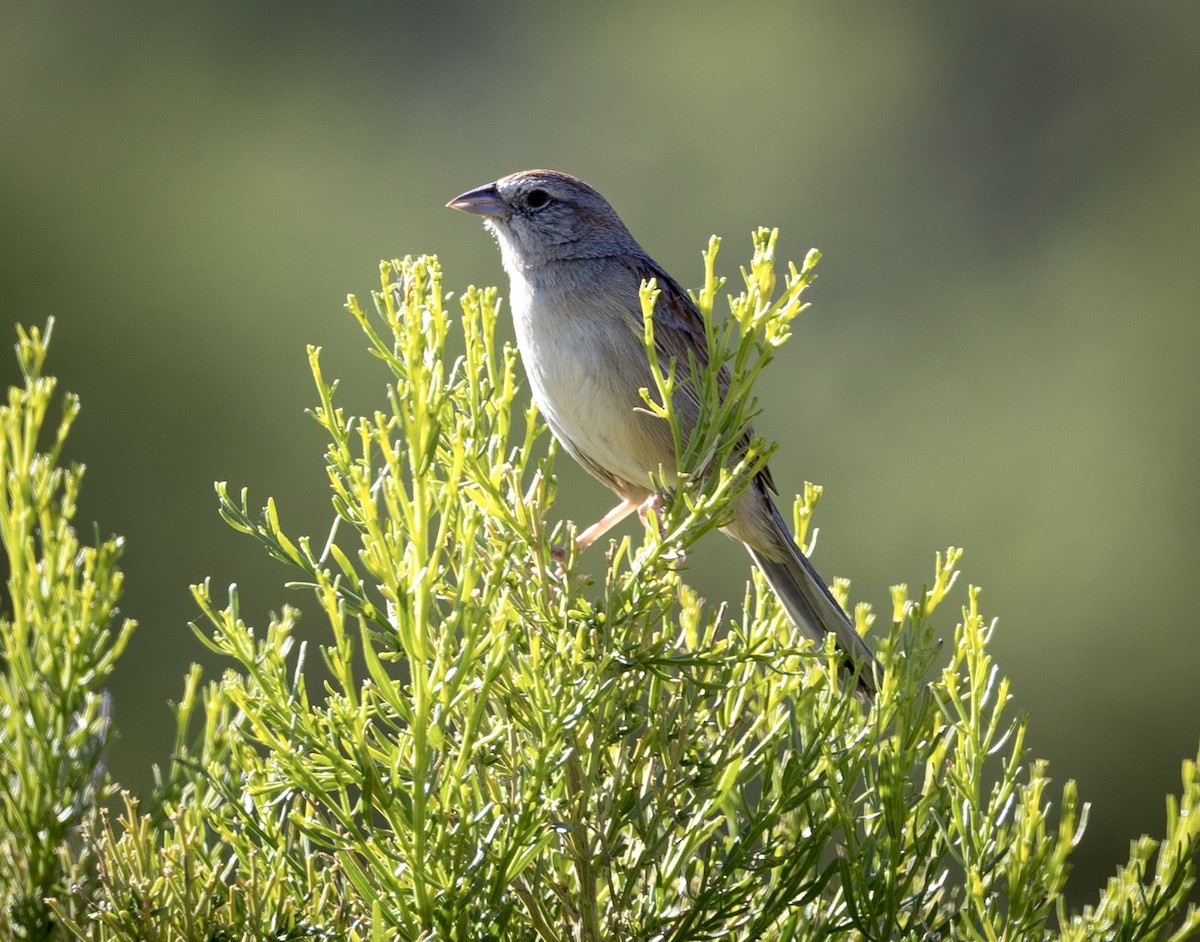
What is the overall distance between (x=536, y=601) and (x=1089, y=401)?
8658 mm

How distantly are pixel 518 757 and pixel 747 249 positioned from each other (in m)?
7.96

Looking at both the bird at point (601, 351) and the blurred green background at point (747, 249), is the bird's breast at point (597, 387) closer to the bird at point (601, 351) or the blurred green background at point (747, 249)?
the bird at point (601, 351)

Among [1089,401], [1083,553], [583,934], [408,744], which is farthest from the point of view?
[1089,401]

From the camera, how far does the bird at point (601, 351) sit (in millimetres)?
3113

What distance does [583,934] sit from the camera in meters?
1.90

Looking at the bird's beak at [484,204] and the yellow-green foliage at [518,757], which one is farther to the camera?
the bird's beak at [484,204]

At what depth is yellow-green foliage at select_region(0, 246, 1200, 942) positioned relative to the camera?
172 cm

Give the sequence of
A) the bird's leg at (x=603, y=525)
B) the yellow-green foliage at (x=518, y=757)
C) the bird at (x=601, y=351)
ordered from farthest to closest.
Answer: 1. the bird at (x=601, y=351)
2. the bird's leg at (x=603, y=525)
3. the yellow-green foliage at (x=518, y=757)

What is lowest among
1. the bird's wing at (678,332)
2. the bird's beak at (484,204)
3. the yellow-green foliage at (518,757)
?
the yellow-green foliage at (518,757)

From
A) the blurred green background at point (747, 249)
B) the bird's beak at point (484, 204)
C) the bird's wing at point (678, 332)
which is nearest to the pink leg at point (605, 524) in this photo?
the bird's wing at point (678, 332)

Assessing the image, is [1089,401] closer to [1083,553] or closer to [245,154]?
[1083,553]

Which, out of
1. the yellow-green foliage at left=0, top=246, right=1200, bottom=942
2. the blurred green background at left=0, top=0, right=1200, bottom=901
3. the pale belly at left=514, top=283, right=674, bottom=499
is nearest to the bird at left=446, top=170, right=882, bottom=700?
the pale belly at left=514, top=283, right=674, bottom=499

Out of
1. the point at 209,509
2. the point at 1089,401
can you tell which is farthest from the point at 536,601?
the point at 1089,401

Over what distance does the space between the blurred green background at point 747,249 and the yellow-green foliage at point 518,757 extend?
5.36m
